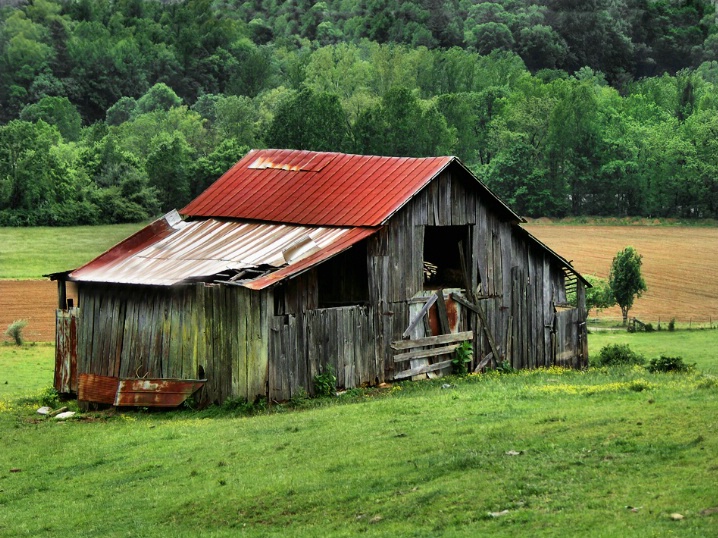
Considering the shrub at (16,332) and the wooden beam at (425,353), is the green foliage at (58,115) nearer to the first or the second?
the shrub at (16,332)

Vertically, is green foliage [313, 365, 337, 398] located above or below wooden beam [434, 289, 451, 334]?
below

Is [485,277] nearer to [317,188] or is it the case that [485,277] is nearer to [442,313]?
[442,313]

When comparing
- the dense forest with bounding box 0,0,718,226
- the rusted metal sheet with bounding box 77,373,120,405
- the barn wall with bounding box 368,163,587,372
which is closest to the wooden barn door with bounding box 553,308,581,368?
the barn wall with bounding box 368,163,587,372

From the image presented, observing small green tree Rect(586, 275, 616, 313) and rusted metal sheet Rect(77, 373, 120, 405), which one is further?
small green tree Rect(586, 275, 616, 313)

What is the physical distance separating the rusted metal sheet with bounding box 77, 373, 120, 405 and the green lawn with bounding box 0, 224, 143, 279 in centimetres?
4260

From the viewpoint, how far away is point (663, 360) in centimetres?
3369

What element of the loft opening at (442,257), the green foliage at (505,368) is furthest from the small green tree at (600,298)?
the green foliage at (505,368)

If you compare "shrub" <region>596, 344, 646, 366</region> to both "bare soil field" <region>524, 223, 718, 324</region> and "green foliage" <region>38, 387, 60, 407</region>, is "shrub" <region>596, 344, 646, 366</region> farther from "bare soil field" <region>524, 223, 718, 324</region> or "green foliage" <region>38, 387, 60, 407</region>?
"bare soil field" <region>524, 223, 718, 324</region>

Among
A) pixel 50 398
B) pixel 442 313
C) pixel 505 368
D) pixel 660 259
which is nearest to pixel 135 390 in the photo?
pixel 50 398

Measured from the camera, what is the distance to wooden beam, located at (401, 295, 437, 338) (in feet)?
108

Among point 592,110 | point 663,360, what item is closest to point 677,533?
point 663,360

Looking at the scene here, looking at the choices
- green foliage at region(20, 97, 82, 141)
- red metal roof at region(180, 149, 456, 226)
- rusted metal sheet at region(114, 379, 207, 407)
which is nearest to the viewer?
rusted metal sheet at region(114, 379, 207, 407)

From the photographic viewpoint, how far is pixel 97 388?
104ft

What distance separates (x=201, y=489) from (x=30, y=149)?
8454 centimetres
